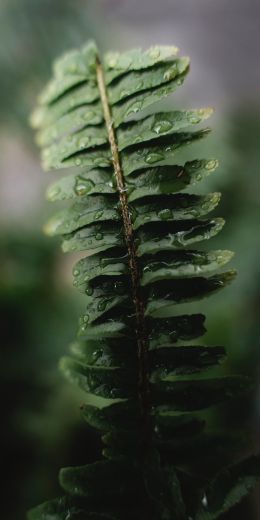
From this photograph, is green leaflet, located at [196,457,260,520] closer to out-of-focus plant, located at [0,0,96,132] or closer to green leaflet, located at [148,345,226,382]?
green leaflet, located at [148,345,226,382]

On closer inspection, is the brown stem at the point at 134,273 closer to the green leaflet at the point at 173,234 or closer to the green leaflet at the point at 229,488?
the green leaflet at the point at 173,234

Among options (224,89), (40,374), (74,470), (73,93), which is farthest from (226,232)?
(224,89)

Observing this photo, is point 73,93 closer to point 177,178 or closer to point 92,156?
point 92,156

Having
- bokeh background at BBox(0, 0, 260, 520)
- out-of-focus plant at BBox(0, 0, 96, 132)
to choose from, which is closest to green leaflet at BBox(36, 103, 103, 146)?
bokeh background at BBox(0, 0, 260, 520)

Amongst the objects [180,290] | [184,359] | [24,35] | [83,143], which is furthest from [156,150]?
[24,35]

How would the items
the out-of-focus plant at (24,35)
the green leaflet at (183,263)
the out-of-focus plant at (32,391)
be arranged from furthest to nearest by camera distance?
1. the out-of-focus plant at (24,35)
2. the out-of-focus plant at (32,391)
3. the green leaflet at (183,263)

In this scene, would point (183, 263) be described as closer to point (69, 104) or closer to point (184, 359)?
point (184, 359)

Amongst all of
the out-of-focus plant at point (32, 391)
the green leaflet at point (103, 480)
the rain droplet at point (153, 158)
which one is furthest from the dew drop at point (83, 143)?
the out-of-focus plant at point (32, 391)

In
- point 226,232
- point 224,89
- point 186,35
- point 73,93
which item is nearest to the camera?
point 73,93
